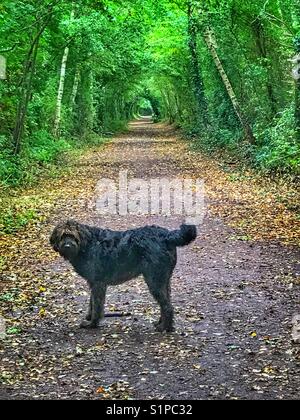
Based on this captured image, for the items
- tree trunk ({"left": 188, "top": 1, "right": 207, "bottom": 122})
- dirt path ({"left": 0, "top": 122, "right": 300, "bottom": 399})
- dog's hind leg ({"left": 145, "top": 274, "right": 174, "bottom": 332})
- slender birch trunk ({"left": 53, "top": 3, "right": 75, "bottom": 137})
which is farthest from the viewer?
tree trunk ({"left": 188, "top": 1, "right": 207, "bottom": 122})

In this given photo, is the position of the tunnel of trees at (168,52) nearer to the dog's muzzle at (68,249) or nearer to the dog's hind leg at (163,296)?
the dog's hind leg at (163,296)

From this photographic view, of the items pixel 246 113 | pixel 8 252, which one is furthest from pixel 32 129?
pixel 8 252

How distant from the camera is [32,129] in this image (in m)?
25.0

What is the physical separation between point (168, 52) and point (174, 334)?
1303 inches

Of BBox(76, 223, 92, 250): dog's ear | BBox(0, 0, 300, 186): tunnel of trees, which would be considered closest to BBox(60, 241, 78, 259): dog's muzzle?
BBox(76, 223, 92, 250): dog's ear

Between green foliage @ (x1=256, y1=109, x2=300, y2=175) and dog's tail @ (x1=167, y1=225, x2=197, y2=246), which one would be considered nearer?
dog's tail @ (x1=167, y1=225, x2=197, y2=246)

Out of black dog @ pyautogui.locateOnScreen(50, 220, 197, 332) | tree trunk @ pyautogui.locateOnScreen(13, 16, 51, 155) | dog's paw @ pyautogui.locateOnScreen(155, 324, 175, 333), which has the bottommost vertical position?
dog's paw @ pyautogui.locateOnScreen(155, 324, 175, 333)

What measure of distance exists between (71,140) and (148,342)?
1044 inches

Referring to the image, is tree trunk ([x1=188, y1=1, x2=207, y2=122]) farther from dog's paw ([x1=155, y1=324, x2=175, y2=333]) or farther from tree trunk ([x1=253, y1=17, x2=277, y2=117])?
dog's paw ([x1=155, y1=324, x2=175, y2=333])

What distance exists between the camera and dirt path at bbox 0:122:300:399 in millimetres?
5227

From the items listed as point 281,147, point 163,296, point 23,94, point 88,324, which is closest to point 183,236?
point 163,296

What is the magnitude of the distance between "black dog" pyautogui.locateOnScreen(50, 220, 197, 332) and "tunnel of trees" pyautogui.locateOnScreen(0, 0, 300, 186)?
7.51m

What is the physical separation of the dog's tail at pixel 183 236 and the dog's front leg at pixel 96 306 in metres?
0.99

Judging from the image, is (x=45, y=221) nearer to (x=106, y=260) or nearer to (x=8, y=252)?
(x=8, y=252)
